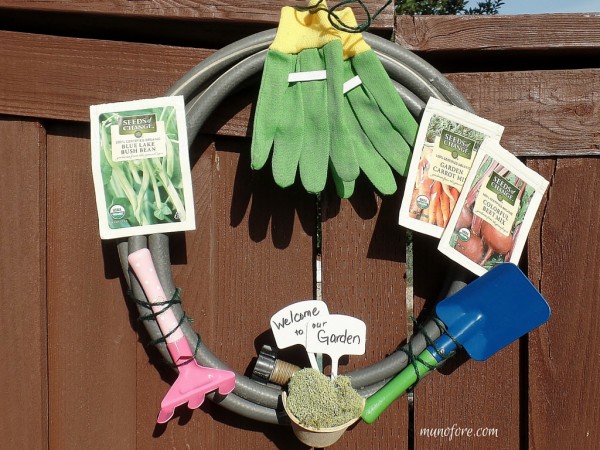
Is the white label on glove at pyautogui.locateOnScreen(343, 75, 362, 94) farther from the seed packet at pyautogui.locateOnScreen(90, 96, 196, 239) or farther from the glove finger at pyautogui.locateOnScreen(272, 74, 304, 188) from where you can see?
the seed packet at pyautogui.locateOnScreen(90, 96, 196, 239)

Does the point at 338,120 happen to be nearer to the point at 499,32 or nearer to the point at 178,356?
the point at 499,32

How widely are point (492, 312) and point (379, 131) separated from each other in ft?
1.22

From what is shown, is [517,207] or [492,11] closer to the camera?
[517,207]

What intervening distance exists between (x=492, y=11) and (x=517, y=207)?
249 centimetres

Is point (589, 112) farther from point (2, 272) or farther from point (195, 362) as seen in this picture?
point (2, 272)

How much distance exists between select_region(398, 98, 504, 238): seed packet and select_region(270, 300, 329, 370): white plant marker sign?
211mm

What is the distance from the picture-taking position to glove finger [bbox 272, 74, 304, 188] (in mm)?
989

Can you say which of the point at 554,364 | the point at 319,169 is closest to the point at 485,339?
the point at 554,364

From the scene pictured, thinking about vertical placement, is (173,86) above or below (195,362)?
above

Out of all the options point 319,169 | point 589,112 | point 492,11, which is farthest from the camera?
point 492,11

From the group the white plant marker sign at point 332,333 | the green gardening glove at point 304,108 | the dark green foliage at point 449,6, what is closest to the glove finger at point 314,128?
the green gardening glove at point 304,108

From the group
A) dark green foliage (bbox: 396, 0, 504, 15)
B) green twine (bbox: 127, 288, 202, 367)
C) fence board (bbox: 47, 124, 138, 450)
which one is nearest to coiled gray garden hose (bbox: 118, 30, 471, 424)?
green twine (bbox: 127, 288, 202, 367)

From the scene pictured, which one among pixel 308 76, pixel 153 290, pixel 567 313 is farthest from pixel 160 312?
pixel 567 313

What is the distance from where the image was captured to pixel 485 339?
1067 millimetres
